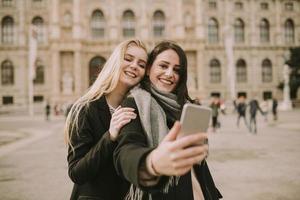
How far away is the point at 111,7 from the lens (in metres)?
40.8

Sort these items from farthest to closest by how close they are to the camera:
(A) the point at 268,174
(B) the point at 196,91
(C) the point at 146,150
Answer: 1. (B) the point at 196,91
2. (A) the point at 268,174
3. (C) the point at 146,150

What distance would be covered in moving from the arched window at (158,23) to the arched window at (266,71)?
14.7 metres

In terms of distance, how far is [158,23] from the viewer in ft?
136

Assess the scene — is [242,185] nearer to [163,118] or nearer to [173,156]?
[163,118]

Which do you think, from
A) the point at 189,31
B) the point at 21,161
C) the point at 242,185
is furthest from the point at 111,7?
the point at 242,185

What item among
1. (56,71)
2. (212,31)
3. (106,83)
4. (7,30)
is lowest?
(106,83)

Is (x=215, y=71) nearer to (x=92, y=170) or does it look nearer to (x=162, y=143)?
(x=92, y=170)

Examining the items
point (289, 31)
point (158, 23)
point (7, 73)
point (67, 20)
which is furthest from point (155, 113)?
point (289, 31)

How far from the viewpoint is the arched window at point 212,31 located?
44.7 meters

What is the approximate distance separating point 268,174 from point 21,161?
19.2 feet

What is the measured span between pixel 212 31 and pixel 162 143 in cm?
4530

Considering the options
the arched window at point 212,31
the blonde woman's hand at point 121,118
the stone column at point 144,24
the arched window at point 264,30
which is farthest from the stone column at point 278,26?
the blonde woman's hand at point 121,118

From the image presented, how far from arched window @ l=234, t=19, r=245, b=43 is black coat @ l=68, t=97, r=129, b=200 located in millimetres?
45366

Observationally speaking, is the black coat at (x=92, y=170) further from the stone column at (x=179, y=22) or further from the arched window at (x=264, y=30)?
the arched window at (x=264, y=30)
